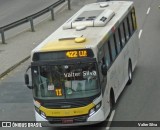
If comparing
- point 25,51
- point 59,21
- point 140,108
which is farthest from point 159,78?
point 59,21

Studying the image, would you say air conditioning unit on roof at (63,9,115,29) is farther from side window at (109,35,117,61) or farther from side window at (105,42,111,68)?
side window at (105,42,111,68)

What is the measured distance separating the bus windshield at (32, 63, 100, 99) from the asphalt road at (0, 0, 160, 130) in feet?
4.65

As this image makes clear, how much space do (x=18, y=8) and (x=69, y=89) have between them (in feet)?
82.9

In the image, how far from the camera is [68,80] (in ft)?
45.6

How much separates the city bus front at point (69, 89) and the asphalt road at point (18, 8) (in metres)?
19.4

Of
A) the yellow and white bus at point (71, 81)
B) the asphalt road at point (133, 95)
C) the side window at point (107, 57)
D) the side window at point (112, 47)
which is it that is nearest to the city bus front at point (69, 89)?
the yellow and white bus at point (71, 81)

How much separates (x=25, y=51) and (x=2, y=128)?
34.0 feet

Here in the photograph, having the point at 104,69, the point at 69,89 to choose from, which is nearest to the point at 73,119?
the point at 69,89

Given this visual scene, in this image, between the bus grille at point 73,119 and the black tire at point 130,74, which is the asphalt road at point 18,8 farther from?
the bus grille at point 73,119

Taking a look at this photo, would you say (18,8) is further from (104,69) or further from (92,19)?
(104,69)

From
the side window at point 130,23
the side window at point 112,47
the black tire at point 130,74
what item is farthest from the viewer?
the side window at point 130,23

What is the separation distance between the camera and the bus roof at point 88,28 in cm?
1428

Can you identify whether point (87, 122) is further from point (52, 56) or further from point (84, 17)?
point (84, 17)

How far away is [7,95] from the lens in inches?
752
